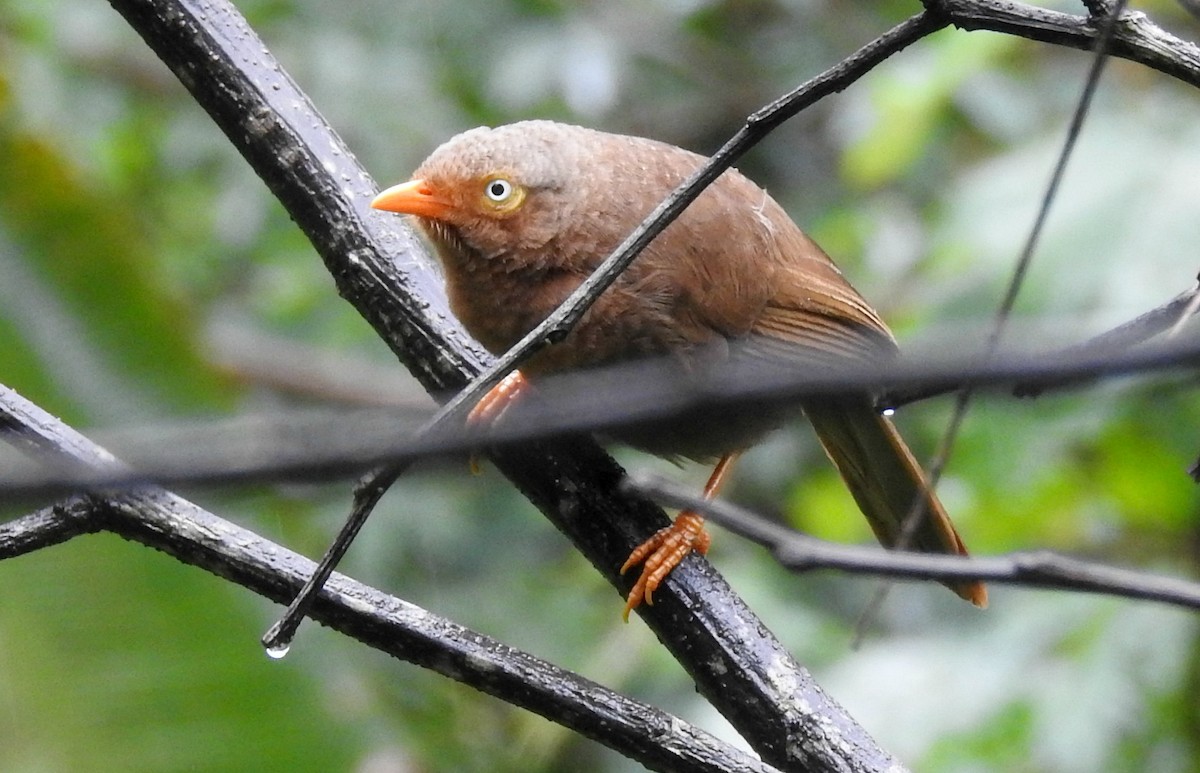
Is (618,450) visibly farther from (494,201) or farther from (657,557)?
(657,557)

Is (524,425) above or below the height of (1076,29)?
below

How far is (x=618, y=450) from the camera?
17.3ft

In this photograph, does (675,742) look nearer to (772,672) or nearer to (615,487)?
(772,672)

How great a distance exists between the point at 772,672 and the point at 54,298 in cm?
243

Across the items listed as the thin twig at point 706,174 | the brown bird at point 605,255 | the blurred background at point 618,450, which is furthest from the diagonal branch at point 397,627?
the brown bird at point 605,255

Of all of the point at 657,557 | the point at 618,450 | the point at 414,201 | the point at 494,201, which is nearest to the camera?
the point at 657,557

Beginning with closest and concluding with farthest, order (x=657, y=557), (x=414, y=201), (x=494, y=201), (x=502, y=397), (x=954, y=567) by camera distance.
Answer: (x=954, y=567)
(x=657, y=557)
(x=414, y=201)
(x=494, y=201)
(x=502, y=397)

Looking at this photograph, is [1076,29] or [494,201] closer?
[1076,29]

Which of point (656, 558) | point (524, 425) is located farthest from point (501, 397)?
point (524, 425)

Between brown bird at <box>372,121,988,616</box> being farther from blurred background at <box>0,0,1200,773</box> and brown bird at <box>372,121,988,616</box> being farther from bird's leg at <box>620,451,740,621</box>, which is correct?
blurred background at <box>0,0,1200,773</box>

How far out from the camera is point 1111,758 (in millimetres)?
3861

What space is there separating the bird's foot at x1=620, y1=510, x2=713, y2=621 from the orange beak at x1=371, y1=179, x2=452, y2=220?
96cm

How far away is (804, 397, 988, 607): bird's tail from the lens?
393 centimetres

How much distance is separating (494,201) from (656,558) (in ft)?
3.51
